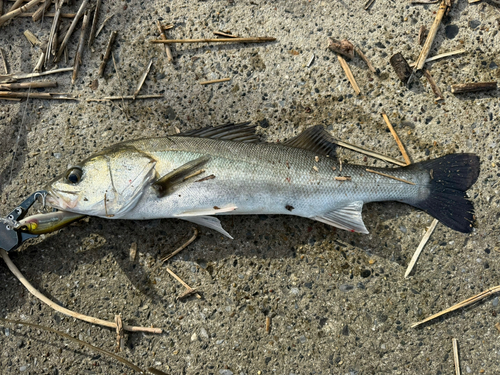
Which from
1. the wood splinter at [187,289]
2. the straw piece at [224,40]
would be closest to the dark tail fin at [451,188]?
the straw piece at [224,40]

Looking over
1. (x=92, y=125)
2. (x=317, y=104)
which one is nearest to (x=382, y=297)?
(x=317, y=104)

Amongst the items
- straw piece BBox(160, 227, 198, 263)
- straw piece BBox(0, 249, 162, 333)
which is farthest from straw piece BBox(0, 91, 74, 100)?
straw piece BBox(160, 227, 198, 263)

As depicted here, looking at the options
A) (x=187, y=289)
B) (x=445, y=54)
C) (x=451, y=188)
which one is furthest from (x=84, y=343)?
(x=445, y=54)

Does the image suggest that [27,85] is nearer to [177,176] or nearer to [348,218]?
[177,176]

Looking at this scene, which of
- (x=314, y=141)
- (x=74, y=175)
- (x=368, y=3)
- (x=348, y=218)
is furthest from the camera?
(x=368, y=3)

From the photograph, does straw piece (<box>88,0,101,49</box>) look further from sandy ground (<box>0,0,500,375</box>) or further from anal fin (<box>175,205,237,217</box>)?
anal fin (<box>175,205,237,217</box>)

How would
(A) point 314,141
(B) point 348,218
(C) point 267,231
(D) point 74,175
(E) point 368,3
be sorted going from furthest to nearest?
(E) point 368,3 < (C) point 267,231 < (A) point 314,141 < (B) point 348,218 < (D) point 74,175

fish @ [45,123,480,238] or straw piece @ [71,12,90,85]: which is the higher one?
straw piece @ [71,12,90,85]
